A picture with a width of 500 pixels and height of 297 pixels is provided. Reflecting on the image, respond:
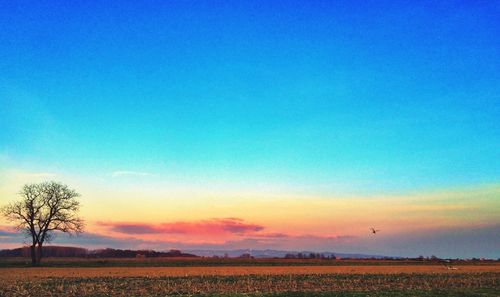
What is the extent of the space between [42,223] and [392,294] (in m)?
71.6

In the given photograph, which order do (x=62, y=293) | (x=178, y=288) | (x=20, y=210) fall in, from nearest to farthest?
(x=62, y=293) < (x=178, y=288) < (x=20, y=210)

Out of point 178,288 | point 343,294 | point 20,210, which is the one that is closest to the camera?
point 343,294

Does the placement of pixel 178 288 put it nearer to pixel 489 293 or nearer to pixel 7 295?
pixel 7 295

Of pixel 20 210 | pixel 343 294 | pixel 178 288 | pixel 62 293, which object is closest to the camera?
pixel 343 294

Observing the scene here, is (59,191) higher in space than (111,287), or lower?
higher

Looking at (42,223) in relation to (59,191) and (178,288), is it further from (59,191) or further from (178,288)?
(178,288)

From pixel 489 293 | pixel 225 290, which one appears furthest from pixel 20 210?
pixel 489 293

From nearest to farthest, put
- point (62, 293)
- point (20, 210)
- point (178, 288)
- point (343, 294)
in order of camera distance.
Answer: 1. point (343, 294)
2. point (62, 293)
3. point (178, 288)
4. point (20, 210)

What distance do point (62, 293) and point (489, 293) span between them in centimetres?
2994

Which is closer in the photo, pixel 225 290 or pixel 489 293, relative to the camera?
pixel 489 293

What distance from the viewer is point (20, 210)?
8331 centimetres

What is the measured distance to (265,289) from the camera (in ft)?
114

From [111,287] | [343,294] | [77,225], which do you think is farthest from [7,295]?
[77,225]

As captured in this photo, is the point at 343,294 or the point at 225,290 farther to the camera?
the point at 225,290
